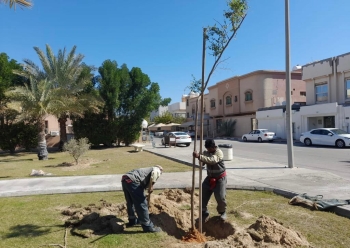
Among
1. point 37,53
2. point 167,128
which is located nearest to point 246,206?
point 37,53

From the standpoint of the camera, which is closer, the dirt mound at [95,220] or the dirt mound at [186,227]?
the dirt mound at [186,227]

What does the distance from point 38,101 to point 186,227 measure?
17549 mm

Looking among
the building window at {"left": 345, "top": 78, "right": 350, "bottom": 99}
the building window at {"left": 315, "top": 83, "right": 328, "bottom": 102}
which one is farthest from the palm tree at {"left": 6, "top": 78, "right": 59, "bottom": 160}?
the building window at {"left": 315, "top": 83, "right": 328, "bottom": 102}

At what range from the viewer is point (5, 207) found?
690 cm

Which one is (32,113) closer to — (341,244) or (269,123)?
(341,244)

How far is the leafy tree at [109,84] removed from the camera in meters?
28.3

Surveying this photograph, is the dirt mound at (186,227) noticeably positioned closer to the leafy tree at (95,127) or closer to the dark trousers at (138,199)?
the dark trousers at (138,199)

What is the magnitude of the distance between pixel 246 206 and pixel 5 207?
17.0 feet

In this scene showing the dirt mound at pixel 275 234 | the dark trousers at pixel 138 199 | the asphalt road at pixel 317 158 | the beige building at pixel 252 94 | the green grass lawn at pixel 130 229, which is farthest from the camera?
the beige building at pixel 252 94

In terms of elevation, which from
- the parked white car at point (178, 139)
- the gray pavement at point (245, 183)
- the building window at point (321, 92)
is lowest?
the gray pavement at point (245, 183)

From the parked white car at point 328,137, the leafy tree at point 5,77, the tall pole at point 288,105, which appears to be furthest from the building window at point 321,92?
the leafy tree at point 5,77

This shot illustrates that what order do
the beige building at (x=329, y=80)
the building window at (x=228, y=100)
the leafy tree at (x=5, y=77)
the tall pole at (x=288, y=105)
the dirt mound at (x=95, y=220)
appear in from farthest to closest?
the building window at (x=228, y=100) → the beige building at (x=329, y=80) → the leafy tree at (x=5, y=77) → the tall pole at (x=288, y=105) → the dirt mound at (x=95, y=220)

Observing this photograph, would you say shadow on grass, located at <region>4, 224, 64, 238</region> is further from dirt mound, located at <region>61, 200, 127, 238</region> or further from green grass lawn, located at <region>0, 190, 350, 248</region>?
dirt mound, located at <region>61, 200, 127, 238</region>

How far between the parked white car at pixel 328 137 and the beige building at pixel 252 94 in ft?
46.8
